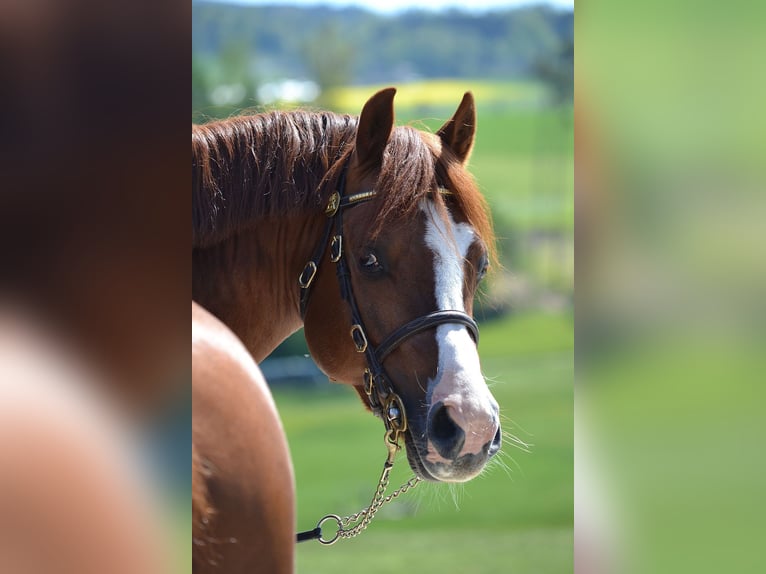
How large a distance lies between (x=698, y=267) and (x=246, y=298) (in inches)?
39.9

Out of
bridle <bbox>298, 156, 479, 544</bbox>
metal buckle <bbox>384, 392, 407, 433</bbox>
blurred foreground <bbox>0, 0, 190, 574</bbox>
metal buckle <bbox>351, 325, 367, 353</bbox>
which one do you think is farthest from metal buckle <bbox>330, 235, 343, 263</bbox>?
blurred foreground <bbox>0, 0, 190, 574</bbox>

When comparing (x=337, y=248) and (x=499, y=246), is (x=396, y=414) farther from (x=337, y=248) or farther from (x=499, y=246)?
(x=499, y=246)

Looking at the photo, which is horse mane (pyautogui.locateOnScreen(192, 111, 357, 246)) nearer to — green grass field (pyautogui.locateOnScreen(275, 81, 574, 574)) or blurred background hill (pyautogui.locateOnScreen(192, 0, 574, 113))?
green grass field (pyautogui.locateOnScreen(275, 81, 574, 574))

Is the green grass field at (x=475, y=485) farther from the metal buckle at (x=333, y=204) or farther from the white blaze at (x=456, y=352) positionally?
the metal buckle at (x=333, y=204)

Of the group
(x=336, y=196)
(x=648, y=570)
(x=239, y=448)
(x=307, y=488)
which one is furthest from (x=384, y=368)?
(x=307, y=488)

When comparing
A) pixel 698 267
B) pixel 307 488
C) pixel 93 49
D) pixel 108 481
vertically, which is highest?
pixel 93 49

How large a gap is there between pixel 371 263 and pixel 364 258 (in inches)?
0.8

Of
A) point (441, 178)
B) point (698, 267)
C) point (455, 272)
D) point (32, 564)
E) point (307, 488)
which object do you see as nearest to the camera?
point (32, 564)

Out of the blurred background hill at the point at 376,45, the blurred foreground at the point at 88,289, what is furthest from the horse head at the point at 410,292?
the blurred background hill at the point at 376,45

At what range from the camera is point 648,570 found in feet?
2.23

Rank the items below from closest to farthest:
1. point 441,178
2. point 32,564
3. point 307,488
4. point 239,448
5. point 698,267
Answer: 1. point 32,564
2. point 698,267
3. point 239,448
4. point 441,178
5. point 307,488

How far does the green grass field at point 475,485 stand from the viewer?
295 inches

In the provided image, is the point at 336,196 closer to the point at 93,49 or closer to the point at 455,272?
the point at 455,272

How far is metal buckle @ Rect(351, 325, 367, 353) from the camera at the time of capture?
4.96 ft
